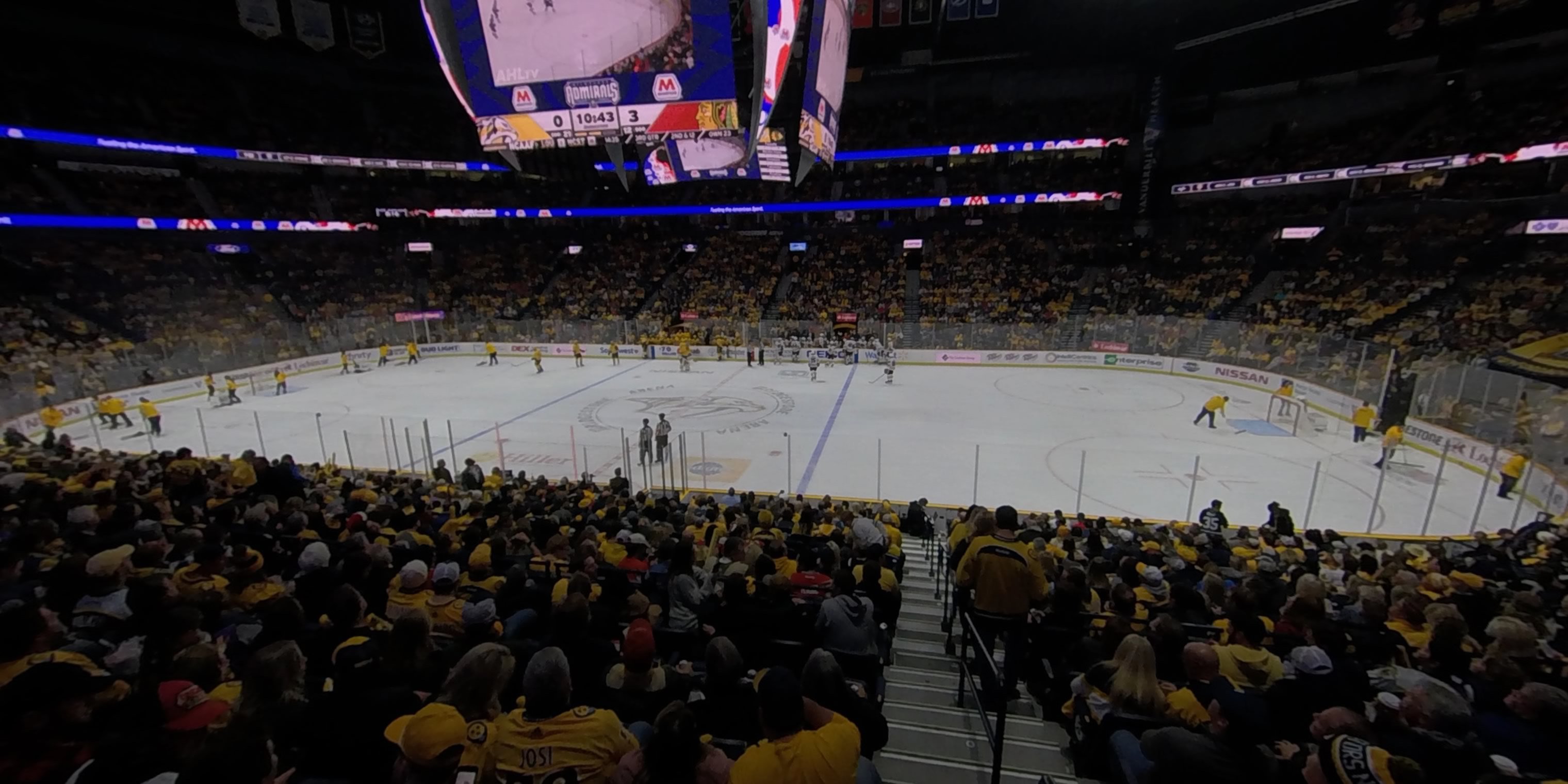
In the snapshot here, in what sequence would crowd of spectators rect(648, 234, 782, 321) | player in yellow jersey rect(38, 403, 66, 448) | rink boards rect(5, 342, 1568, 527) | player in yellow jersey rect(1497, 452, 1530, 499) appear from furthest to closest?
crowd of spectators rect(648, 234, 782, 321), player in yellow jersey rect(38, 403, 66, 448), rink boards rect(5, 342, 1568, 527), player in yellow jersey rect(1497, 452, 1530, 499)

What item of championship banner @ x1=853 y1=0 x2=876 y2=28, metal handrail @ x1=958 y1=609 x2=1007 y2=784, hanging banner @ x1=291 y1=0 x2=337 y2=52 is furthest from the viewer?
hanging banner @ x1=291 y1=0 x2=337 y2=52

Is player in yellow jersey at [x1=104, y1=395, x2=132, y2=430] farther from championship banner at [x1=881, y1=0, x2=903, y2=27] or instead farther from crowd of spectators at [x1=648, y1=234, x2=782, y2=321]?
championship banner at [x1=881, y1=0, x2=903, y2=27]

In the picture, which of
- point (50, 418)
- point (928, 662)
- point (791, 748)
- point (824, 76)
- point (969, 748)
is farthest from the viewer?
point (50, 418)

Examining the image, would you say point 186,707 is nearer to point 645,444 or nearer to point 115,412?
point 645,444

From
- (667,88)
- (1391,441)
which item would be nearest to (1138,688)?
(667,88)

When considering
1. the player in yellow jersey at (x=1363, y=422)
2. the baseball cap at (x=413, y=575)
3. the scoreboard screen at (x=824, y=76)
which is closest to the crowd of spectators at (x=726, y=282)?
the scoreboard screen at (x=824, y=76)

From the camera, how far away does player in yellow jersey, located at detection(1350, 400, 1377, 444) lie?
16125mm

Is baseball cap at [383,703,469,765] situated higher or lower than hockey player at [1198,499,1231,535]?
higher

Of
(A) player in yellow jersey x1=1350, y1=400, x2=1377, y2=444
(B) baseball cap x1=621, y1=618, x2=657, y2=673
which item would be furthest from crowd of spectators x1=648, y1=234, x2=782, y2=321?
(B) baseball cap x1=621, y1=618, x2=657, y2=673

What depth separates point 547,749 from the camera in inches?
95.3

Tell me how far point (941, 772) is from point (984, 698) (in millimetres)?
1028

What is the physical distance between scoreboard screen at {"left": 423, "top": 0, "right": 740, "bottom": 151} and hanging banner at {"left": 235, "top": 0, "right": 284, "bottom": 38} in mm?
26843

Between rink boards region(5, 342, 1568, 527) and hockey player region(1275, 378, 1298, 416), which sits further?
hockey player region(1275, 378, 1298, 416)

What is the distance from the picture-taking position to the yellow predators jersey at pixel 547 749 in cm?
237
